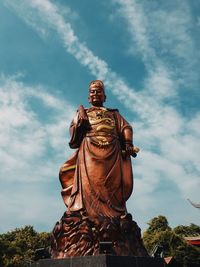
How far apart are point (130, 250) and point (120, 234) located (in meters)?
0.38

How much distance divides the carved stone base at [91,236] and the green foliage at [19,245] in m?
17.3

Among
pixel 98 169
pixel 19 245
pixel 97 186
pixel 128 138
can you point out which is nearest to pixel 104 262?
pixel 97 186

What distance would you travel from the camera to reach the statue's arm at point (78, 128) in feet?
29.9

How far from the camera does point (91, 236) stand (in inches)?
295

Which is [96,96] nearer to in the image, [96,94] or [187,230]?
[96,94]

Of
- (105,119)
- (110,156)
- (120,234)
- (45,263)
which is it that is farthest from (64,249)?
(105,119)

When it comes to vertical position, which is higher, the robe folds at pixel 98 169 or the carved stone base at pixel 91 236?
the robe folds at pixel 98 169

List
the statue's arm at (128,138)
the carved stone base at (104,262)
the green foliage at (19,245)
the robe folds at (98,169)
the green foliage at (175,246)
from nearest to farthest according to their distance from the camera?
the carved stone base at (104,262) → the robe folds at (98,169) → the statue's arm at (128,138) → the green foliage at (175,246) → the green foliage at (19,245)

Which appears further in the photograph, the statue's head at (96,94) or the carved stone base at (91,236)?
the statue's head at (96,94)

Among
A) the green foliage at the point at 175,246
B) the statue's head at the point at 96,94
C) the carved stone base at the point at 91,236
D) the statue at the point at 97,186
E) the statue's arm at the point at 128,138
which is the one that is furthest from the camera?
the green foliage at the point at 175,246

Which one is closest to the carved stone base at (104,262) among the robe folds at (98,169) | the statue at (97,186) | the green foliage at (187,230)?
the statue at (97,186)

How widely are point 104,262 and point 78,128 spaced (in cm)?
352

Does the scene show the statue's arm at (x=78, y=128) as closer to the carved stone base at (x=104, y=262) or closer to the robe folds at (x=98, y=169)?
the robe folds at (x=98, y=169)

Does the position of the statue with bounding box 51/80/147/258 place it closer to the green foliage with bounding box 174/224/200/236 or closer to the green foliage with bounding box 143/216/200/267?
the green foliage with bounding box 143/216/200/267
